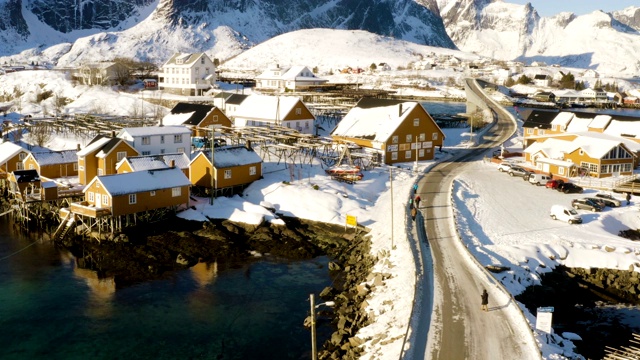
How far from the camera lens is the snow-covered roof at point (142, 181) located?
37.8 metres

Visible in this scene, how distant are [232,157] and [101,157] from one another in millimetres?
9653

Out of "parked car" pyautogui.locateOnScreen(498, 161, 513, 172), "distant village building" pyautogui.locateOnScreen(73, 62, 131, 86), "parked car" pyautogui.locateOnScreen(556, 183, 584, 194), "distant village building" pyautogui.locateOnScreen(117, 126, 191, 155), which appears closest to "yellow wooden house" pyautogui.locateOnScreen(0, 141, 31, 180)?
"distant village building" pyautogui.locateOnScreen(117, 126, 191, 155)

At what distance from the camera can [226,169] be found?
141 ft

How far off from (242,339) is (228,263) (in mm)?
9214

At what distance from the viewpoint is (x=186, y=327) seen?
2623 centimetres

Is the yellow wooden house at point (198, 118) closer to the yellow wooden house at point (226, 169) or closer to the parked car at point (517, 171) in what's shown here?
the yellow wooden house at point (226, 169)

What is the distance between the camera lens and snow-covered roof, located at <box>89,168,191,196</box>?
3781 cm

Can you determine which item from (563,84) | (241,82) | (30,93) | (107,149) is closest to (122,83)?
(30,93)

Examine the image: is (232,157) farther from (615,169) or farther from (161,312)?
(615,169)

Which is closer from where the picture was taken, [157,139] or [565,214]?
[565,214]

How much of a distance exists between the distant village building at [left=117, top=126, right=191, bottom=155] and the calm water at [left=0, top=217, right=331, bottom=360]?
50.7 ft

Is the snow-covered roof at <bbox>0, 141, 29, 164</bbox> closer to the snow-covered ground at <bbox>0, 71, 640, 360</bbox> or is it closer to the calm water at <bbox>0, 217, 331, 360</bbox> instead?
the calm water at <bbox>0, 217, 331, 360</bbox>

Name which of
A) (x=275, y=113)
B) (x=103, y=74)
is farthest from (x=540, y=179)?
(x=103, y=74)

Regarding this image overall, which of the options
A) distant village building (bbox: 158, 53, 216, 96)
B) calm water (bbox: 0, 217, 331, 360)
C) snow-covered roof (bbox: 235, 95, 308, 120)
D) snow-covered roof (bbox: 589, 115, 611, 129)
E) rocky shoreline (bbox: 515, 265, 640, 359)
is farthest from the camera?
distant village building (bbox: 158, 53, 216, 96)
